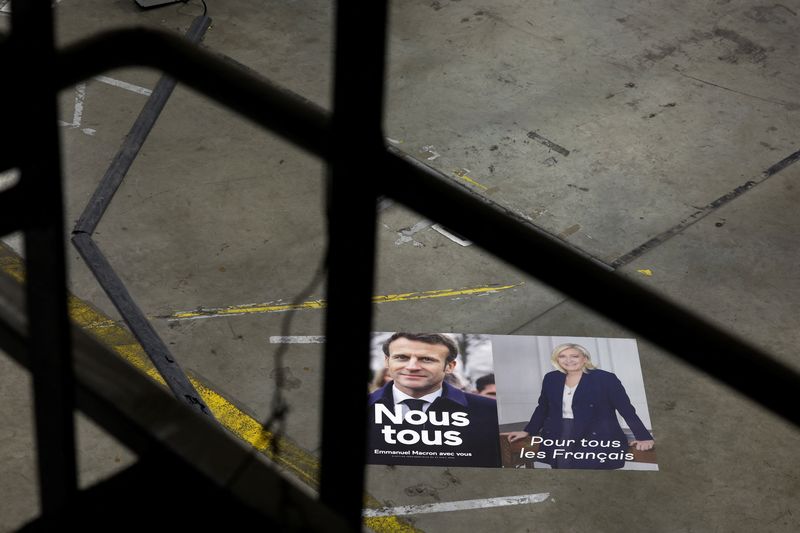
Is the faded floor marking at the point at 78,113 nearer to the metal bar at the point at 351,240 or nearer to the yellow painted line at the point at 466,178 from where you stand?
the yellow painted line at the point at 466,178

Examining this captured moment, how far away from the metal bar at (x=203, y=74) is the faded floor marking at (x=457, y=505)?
4.88 metres

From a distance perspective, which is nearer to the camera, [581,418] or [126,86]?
[581,418]

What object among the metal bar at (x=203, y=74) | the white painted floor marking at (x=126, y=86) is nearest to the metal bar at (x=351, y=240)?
the metal bar at (x=203, y=74)

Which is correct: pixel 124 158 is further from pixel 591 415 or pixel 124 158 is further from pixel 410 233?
pixel 591 415

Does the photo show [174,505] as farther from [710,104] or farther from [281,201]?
[710,104]

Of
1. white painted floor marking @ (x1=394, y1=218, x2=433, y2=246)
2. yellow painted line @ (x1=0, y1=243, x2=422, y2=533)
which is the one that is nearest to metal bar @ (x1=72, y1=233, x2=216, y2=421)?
yellow painted line @ (x1=0, y1=243, x2=422, y2=533)

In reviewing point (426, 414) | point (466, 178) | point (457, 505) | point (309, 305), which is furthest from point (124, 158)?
point (457, 505)

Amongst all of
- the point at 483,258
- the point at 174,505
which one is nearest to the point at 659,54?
the point at 483,258

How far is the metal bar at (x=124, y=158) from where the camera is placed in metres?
7.83

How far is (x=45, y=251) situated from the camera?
1.50 meters

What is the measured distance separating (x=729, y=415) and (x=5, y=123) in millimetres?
6058

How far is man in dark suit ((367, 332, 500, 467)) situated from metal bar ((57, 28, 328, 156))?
196 inches

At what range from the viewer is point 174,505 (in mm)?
1614

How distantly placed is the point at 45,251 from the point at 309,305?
587 centimetres
